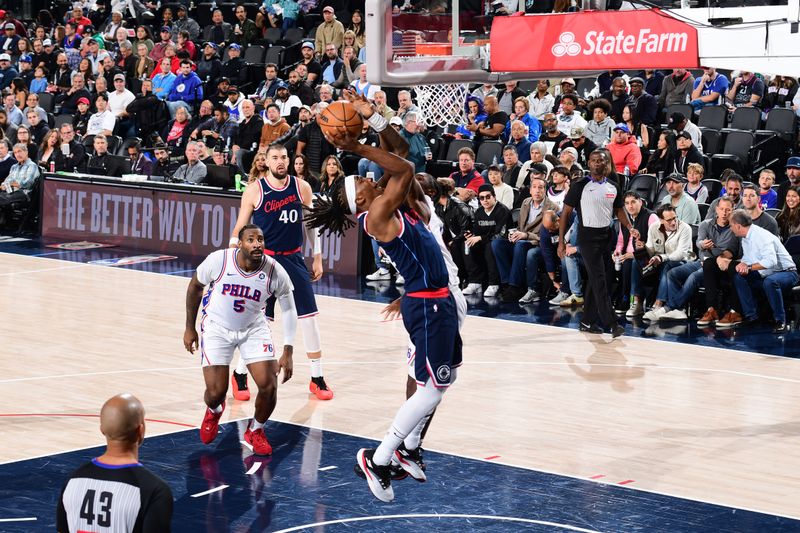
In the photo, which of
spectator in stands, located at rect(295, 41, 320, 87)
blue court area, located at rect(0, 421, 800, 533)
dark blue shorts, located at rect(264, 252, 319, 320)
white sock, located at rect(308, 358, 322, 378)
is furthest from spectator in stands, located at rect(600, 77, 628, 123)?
blue court area, located at rect(0, 421, 800, 533)

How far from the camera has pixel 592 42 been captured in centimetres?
945

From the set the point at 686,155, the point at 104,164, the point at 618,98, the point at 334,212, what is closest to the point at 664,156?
the point at 686,155

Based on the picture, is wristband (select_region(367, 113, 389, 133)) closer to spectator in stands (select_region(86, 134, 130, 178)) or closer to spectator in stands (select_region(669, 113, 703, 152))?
spectator in stands (select_region(669, 113, 703, 152))

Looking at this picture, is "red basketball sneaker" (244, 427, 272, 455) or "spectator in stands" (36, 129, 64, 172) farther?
"spectator in stands" (36, 129, 64, 172)

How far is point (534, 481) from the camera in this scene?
8.38 m

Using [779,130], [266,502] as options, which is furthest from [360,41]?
[266,502]

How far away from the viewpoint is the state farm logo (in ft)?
29.7

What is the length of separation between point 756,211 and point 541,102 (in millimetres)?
5368

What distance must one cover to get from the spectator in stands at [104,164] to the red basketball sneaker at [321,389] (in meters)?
10.2

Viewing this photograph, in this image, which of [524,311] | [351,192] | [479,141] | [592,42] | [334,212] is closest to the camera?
[351,192]

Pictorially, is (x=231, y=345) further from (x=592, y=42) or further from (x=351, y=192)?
(x=592, y=42)

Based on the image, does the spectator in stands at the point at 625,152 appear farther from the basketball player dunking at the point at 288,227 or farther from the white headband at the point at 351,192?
the white headband at the point at 351,192

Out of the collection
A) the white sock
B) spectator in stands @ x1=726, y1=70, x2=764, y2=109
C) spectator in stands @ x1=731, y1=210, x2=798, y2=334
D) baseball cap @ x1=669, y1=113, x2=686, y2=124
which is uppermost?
spectator in stands @ x1=726, y1=70, x2=764, y2=109

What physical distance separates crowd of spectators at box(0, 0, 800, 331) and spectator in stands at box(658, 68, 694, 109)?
0.11 ft
